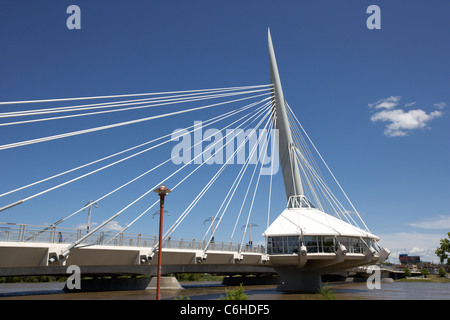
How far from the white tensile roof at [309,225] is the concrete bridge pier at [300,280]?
5.61 meters

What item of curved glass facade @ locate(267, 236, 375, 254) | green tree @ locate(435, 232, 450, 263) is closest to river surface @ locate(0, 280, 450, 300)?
curved glass facade @ locate(267, 236, 375, 254)

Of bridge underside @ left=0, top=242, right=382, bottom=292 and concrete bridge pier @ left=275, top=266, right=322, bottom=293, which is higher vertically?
bridge underside @ left=0, top=242, right=382, bottom=292

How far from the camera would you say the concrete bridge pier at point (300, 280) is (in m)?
43.2

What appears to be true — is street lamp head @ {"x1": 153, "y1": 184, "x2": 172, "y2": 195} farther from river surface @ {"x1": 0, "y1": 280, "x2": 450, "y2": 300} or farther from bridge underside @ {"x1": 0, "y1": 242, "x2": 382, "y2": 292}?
river surface @ {"x1": 0, "y1": 280, "x2": 450, "y2": 300}

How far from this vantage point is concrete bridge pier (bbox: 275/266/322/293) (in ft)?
142

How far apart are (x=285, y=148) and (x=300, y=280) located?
50.6ft

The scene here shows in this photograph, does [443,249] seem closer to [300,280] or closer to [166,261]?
[300,280]

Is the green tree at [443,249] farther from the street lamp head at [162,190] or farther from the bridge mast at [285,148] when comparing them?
the street lamp head at [162,190]

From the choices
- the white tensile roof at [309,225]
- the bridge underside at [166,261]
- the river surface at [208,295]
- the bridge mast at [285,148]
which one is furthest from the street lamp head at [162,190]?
the bridge mast at [285,148]

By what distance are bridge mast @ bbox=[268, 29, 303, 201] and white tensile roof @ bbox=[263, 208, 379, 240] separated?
113 inches

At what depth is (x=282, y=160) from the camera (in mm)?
44500
